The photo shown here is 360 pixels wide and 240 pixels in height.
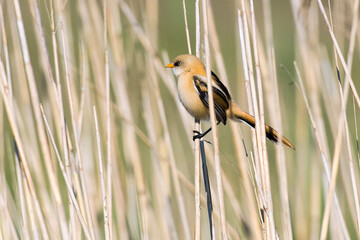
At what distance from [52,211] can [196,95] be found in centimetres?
95

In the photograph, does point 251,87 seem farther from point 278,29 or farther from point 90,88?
point 278,29

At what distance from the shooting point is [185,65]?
9.07 ft

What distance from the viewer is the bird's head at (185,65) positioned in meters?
2.70

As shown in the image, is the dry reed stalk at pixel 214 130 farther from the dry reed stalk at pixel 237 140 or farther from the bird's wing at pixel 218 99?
the bird's wing at pixel 218 99

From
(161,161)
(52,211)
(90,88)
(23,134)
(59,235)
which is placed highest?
(90,88)

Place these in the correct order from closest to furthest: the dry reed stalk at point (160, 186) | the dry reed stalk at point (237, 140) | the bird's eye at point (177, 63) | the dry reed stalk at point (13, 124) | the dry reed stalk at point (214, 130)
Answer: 1. the dry reed stalk at point (214, 130)
2. the dry reed stalk at point (13, 124)
3. the dry reed stalk at point (237, 140)
4. the dry reed stalk at point (160, 186)
5. the bird's eye at point (177, 63)

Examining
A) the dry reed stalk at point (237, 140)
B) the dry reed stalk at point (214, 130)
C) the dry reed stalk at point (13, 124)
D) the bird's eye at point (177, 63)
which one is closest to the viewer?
the dry reed stalk at point (214, 130)

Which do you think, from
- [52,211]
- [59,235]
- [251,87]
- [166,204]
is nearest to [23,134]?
[52,211]

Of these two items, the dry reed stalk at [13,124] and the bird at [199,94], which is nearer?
the dry reed stalk at [13,124]

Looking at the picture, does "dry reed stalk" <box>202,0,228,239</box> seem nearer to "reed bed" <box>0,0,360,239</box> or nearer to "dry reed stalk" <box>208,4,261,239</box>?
"reed bed" <box>0,0,360,239</box>

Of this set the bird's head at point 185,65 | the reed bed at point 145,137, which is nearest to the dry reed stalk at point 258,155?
the reed bed at point 145,137

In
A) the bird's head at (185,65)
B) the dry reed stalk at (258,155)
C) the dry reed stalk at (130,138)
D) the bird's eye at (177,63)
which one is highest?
the bird's eye at (177,63)

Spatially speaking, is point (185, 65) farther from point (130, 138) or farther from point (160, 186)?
point (160, 186)

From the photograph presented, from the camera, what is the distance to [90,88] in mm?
2893
